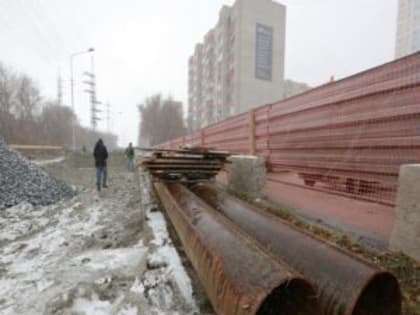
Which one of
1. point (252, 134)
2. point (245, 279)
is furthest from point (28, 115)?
point (245, 279)

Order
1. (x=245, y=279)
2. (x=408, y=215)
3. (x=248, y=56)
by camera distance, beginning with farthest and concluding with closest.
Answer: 1. (x=248, y=56)
2. (x=408, y=215)
3. (x=245, y=279)

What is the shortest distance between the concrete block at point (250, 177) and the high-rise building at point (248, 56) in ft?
90.4

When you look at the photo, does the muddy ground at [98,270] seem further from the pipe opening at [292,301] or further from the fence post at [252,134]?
the fence post at [252,134]

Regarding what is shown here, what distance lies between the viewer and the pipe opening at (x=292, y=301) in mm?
1101

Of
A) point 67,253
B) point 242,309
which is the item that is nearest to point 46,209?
point 67,253

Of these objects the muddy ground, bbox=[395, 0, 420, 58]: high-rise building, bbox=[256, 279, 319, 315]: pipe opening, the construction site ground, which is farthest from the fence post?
bbox=[395, 0, 420, 58]: high-rise building

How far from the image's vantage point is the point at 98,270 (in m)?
2.44

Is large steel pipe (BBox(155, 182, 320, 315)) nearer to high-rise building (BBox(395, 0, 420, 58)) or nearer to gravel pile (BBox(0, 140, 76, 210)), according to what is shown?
gravel pile (BBox(0, 140, 76, 210))

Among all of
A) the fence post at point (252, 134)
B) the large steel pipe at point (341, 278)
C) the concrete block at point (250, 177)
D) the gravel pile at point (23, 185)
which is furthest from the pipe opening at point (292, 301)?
the gravel pile at point (23, 185)

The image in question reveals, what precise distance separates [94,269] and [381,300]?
7.63ft

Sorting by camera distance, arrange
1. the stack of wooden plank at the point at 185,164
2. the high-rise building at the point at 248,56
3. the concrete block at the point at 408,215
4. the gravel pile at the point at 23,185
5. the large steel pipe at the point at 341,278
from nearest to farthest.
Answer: the large steel pipe at the point at 341,278
the concrete block at the point at 408,215
the stack of wooden plank at the point at 185,164
the gravel pile at the point at 23,185
the high-rise building at the point at 248,56

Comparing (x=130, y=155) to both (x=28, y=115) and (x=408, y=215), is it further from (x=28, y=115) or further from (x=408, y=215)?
A: (x=28, y=115)

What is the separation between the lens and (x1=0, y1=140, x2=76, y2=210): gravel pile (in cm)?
633

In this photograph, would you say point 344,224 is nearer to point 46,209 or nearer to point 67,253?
point 67,253
